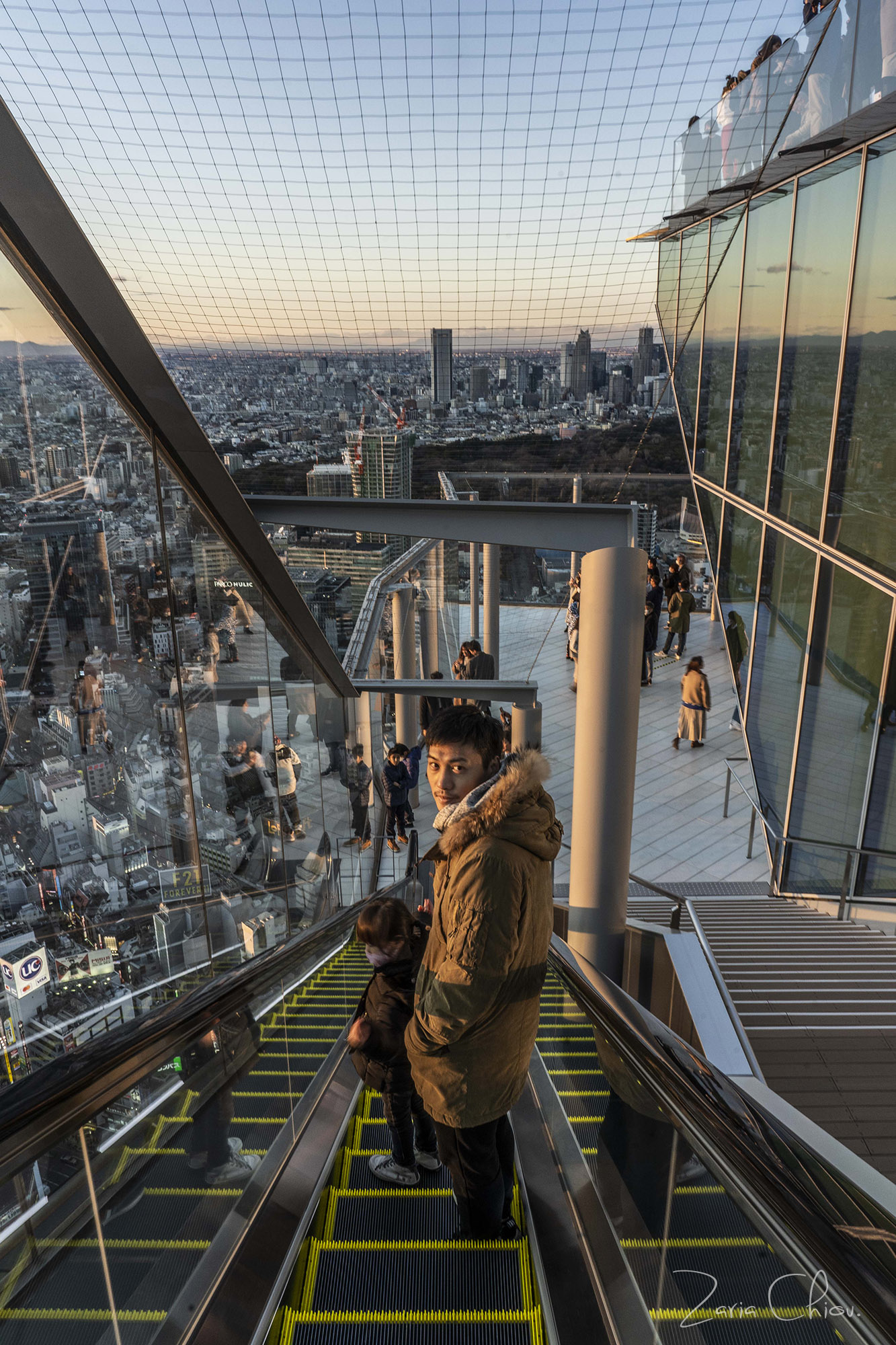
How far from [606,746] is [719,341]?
17.8 feet

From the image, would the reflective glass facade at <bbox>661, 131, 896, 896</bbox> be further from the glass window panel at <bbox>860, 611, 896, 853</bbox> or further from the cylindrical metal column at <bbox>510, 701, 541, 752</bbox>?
the cylindrical metal column at <bbox>510, 701, 541, 752</bbox>

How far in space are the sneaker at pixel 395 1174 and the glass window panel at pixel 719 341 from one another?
23.7 feet

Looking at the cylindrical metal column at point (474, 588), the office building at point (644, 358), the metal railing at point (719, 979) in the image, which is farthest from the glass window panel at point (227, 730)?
the cylindrical metal column at point (474, 588)

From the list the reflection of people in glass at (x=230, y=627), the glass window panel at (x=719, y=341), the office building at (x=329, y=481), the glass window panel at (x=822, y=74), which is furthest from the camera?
the glass window panel at (x=719, y=341)

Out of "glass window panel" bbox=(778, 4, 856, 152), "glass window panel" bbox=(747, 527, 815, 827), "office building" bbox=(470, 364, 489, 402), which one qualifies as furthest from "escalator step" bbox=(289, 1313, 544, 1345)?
"office building" bbox=(470, 364, 489, 402)

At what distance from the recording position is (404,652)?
10.4 meters

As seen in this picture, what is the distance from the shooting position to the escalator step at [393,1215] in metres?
1.87

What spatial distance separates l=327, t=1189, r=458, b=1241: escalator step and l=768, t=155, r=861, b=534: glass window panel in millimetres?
5180

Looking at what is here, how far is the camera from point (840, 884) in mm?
5770

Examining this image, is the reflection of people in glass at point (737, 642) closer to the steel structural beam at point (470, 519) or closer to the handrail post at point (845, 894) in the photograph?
the steel structural beam at point (470, 519)

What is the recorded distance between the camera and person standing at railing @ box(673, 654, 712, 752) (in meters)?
8.73

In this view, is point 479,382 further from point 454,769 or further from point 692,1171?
point 692,1171

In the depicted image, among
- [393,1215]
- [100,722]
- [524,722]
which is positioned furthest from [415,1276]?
[524,722]

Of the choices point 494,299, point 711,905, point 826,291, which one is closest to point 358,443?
point 494,299
